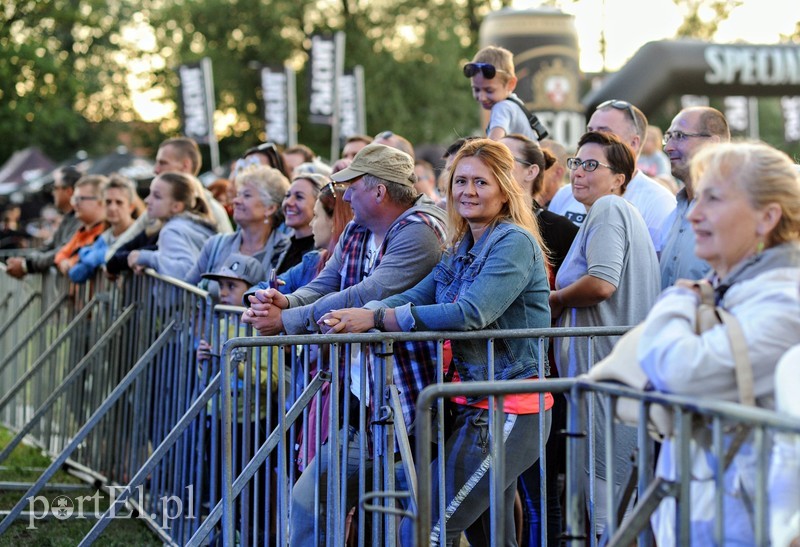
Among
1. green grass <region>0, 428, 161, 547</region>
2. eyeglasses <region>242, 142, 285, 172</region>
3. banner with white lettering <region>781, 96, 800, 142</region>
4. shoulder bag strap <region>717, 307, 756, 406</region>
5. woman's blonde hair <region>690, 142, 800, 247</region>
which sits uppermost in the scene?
banner with white lettering <region>781, 96, 800, 142</region>

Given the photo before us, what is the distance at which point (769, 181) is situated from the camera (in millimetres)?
3037

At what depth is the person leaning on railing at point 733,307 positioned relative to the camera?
2.92 m

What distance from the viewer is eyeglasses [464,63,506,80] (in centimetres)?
681

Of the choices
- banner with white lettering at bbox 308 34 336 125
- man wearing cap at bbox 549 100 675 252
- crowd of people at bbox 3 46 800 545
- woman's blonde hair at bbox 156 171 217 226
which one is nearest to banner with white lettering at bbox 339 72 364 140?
banner with white lettering at bbox 308 34 336 125

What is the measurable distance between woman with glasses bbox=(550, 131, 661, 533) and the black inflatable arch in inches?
557

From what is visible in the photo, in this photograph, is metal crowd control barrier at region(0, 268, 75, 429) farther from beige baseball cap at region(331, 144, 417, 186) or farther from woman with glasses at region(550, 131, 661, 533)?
woman with glasses at region(550, 131, 661, 533)

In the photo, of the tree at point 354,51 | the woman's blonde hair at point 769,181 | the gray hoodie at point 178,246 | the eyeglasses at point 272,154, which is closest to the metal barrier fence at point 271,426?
the gray hoodie at point 178,246

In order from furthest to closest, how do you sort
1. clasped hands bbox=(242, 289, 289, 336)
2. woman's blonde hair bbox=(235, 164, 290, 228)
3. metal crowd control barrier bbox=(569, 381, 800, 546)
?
woman's blonde hair bbox=(235, 164, 290, 228)
clasped hands bbox=(242, 289, 289, 336)
metal crowd control barrier bbox=(569, 381, 800, 546)

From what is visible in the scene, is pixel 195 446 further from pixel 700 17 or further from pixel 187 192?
pixel 700 17

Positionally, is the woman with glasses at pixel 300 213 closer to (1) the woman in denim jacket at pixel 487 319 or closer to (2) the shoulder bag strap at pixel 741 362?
(1) the woman in denim jacket at pixel 487 319

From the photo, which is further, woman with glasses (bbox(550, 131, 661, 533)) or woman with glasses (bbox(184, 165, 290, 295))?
woman with glasses (bbox(184, 165, 290, 295))

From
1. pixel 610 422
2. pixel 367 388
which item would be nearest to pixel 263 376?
pixel 367 388

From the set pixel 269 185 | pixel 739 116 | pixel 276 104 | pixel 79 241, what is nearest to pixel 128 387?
pixel 269 185

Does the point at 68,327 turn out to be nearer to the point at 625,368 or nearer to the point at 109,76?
the point at 625,368
